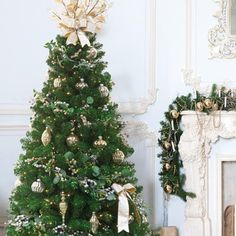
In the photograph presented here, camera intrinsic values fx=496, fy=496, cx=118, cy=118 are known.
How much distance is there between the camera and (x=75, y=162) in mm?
3021

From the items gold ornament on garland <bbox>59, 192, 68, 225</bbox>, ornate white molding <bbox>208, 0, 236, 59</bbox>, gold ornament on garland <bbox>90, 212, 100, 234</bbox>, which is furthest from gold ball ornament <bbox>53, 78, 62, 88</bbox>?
ornate white molding <bbox>208, 0, 236, 59</bbox>

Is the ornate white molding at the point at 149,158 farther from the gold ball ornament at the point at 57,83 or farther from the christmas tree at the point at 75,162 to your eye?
the gold ball ornament at the point at 57,83

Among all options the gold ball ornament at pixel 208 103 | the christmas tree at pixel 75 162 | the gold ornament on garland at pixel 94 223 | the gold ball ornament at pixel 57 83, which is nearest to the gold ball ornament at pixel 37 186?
the christmas tree at pixel 75 162

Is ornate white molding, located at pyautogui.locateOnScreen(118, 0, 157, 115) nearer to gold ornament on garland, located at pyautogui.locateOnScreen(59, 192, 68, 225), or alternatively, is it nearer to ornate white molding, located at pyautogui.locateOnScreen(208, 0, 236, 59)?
ornate white molding, located at pyautogui.locateOnScreen(208, 0, 236, 59)

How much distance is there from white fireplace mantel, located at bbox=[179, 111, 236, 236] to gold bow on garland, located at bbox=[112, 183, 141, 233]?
3.76 feet

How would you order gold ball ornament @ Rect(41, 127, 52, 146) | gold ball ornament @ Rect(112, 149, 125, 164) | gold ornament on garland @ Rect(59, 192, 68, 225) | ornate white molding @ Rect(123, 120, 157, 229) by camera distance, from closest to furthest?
1. gold ornament on garland @ Rect(59, 192, 68, 225)
2. gold ball ornament @ Rect(41, 127, 52, 146)
3. gold ball ornament @ Rect(112, 149, 125, 164)
4. ornate white molding @ Rect(123, 120, 157, 229)

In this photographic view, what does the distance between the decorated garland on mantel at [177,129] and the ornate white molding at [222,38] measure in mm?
318

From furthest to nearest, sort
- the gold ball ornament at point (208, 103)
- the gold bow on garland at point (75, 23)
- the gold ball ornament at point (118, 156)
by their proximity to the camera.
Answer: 1. the gold ball ornament at point (208, 103)
2. the gold bow on garland at point (75, 23)
3. the gold ball ornament at point (118, 156)

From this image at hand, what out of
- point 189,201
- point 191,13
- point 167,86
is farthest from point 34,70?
point 189,201

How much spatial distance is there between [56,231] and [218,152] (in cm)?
186

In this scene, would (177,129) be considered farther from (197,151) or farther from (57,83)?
(57,83)

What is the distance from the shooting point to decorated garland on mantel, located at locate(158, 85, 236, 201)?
4.16 meters

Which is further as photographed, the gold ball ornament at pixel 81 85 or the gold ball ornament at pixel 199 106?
the gold ball ornament at pixel 199 106

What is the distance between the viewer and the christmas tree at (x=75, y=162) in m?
2.98
